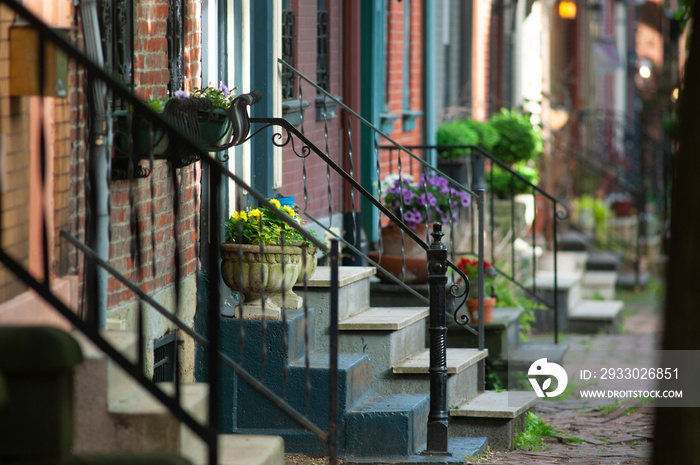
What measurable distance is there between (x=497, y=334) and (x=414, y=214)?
1073 millimetres

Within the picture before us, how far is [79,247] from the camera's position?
468 cm

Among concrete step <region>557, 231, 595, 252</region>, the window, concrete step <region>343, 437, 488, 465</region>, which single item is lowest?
concrete step <region>343, 437, 488, 465</region>

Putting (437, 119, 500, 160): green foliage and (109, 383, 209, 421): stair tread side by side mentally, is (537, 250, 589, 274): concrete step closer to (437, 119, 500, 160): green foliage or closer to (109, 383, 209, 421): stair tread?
(437, 119, 500, 160): green foliage

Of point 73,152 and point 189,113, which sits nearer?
point 73,152

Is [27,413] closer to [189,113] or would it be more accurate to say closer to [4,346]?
[4,346]

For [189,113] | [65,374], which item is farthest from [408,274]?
[65,374]

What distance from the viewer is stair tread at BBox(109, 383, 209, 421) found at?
166 inches

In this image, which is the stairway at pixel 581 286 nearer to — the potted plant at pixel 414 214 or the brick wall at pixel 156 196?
the potted plant at pixel 414 214

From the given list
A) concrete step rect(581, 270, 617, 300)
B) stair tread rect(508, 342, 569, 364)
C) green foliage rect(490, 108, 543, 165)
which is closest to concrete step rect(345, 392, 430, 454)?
stair tread rect(508, 342, 569, 364)

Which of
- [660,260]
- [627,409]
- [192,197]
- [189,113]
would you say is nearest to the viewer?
[189,113]

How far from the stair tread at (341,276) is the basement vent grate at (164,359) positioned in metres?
0.95

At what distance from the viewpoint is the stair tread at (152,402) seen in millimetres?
4222

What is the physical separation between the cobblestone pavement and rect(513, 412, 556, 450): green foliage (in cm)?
6

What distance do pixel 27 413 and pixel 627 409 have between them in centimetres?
529
